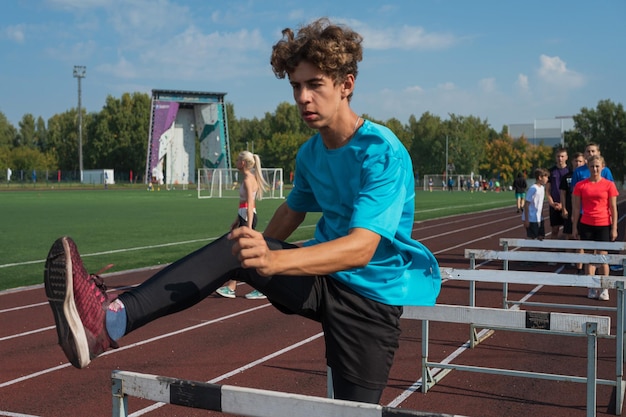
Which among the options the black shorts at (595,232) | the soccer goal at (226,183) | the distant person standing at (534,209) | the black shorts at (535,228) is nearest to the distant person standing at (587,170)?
the black shorts at (595,232)

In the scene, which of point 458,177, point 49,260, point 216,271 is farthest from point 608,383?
point 458,177

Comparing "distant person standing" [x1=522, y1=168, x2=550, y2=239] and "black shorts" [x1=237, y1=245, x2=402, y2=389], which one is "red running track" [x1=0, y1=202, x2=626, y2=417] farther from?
"distant person standing" [x1=522, y1=168, x2=550, y2=239]

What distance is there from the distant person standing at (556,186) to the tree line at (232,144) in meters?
72.9

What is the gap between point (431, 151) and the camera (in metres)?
92.4

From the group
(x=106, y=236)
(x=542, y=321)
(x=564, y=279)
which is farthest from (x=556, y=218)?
(x=106, y=236)

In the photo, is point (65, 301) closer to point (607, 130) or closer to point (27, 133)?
point (607, 130)

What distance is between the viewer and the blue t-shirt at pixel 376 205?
8.14 ft

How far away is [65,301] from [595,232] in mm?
9265

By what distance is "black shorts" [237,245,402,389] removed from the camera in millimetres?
2754

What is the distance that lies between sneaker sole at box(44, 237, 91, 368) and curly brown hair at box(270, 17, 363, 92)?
40.4 inches

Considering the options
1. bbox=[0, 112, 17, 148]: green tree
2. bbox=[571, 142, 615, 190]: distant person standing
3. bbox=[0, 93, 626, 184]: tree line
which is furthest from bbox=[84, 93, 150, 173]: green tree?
bbox=[571, 142, 615, 190]: distant person standing

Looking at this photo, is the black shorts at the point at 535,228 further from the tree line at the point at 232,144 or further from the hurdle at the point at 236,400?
the tree line at the point at 232,144

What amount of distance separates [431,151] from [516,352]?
8714 cm

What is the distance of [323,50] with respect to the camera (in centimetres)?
254
